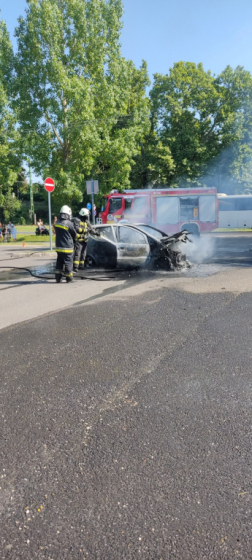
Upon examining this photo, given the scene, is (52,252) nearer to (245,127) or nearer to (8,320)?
(8,320)

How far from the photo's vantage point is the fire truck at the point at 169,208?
76.9 ft

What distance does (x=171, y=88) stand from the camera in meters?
34.6

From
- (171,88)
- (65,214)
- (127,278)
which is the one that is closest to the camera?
(65,214)

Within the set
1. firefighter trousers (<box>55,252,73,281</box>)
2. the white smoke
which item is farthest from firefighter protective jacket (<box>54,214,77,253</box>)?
the white smoke

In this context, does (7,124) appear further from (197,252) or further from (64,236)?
(64,236)

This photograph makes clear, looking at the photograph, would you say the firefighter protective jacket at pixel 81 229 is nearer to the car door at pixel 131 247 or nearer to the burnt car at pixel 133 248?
the burnt car at pixel 133 248

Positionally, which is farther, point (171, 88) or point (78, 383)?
point (171, 88)

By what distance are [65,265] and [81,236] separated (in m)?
1.00

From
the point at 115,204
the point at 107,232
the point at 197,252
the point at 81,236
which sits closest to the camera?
A: the point at 81,236

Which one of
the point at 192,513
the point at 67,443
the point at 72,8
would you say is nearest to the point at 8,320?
the point at 67,443

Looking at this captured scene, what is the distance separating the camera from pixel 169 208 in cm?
2361

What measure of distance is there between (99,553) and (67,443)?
988mm

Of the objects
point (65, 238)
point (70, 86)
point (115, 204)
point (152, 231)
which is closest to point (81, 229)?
point (65, 238)

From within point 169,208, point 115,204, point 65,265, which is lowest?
point 65,265
